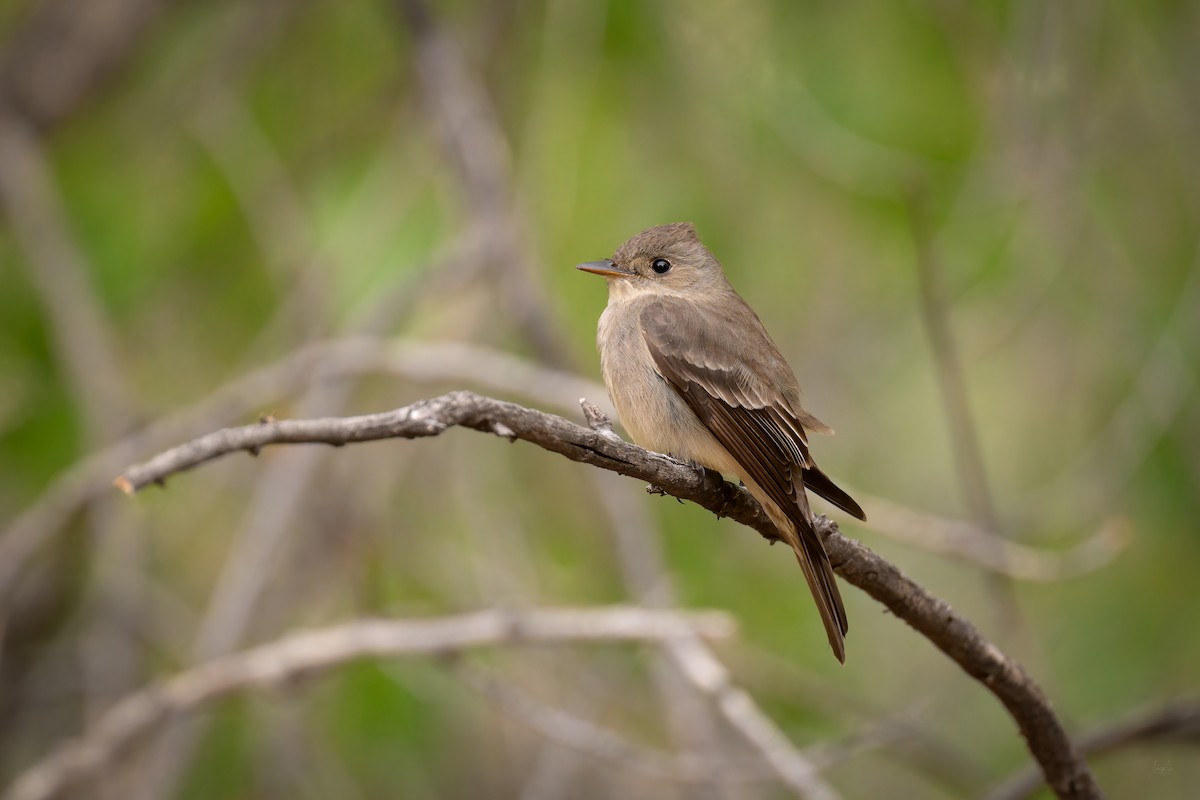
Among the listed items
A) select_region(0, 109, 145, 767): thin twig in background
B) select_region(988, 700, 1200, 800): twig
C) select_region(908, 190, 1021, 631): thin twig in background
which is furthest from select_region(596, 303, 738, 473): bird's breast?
select_region(0, 109, 145, 767): thin twig in background

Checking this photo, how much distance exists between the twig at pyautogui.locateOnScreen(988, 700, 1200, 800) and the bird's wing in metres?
0.94

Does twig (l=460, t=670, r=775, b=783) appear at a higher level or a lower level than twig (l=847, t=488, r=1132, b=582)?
lower

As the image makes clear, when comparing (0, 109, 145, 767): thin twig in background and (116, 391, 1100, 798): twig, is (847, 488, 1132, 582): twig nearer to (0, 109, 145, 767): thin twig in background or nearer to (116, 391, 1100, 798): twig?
(116, 391, 1100, 798): twig

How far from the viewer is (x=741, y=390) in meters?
3.36

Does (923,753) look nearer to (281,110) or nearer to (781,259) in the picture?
(781,259)

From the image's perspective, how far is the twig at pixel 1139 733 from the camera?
3098 mm

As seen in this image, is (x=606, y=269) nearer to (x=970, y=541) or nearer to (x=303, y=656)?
(x=970, y=541)

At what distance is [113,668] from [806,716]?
252 centimetres

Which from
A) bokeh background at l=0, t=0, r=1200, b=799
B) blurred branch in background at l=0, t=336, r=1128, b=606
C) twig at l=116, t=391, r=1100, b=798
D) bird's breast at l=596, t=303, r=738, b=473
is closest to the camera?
twig at l=116, t=391, r=1100, b=798

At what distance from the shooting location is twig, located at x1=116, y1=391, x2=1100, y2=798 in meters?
1.88

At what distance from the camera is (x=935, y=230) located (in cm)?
463

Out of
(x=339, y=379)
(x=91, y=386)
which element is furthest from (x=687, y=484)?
(x=91, y=386)

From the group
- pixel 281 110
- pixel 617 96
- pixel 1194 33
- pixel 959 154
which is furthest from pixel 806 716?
pixel 281 110

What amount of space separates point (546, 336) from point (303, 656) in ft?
4.45
